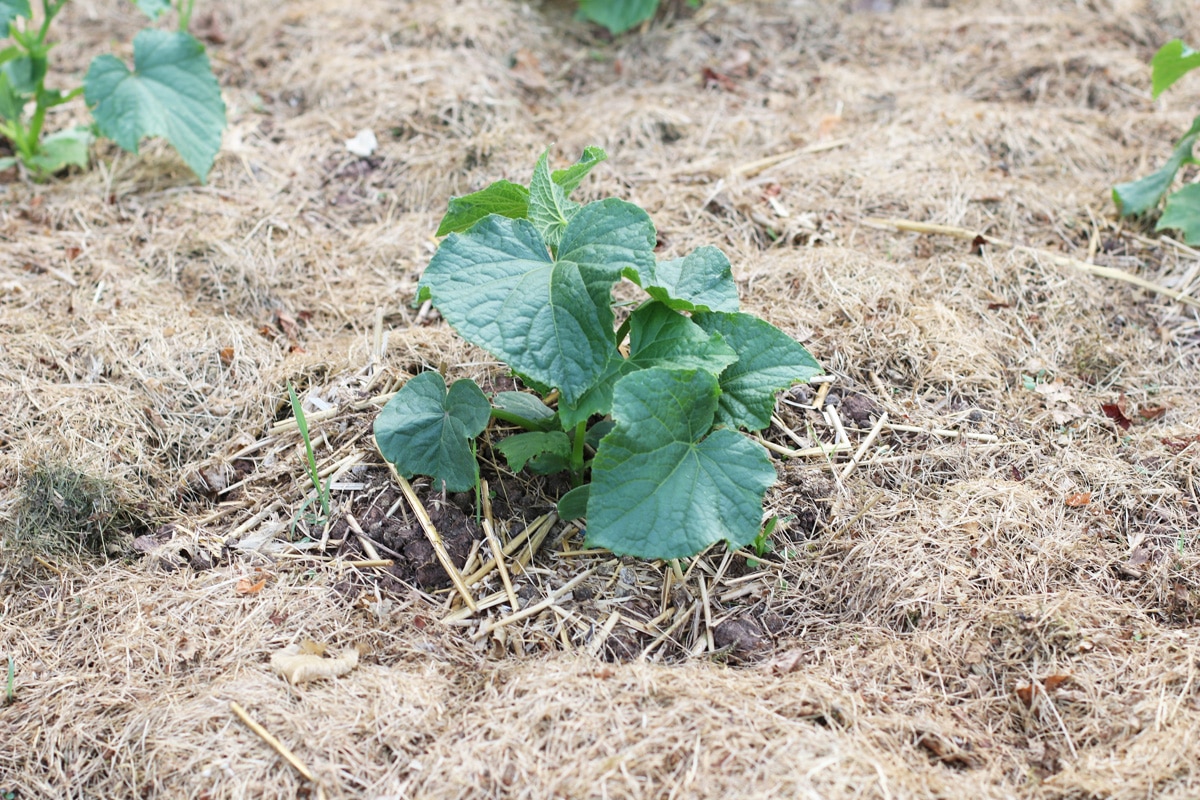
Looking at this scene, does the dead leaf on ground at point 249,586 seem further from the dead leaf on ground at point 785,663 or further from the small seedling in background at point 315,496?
the dead leaf on ground at point 785,663

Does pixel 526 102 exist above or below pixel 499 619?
above

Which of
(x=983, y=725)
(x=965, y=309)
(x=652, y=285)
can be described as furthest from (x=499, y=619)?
(x=965, y=309)

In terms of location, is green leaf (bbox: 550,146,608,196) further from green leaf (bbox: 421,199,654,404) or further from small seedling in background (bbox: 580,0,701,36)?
small seedling in background (bbox: 580,0,701,36)

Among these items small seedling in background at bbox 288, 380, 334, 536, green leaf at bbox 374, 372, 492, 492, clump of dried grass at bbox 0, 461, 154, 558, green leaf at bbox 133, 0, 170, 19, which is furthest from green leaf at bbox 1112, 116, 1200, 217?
green leaf at bbox 133, 0, 170, 19

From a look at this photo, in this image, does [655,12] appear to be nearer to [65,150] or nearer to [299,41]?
[299,41]

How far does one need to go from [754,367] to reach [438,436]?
749mm

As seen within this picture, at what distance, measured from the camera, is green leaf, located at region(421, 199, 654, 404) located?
5.92ft

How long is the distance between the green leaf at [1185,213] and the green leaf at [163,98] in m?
3.10

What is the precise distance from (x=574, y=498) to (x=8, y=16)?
234cm

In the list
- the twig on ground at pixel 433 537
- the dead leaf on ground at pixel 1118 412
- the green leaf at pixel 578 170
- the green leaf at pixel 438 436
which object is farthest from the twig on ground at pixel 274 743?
the dead leaf on ground at pixel 1118 412

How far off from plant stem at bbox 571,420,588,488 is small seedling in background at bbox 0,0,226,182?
1.74 meters

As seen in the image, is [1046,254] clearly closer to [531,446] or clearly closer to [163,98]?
[531,446]

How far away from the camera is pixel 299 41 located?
375cm

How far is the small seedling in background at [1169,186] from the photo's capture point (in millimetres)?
2781
